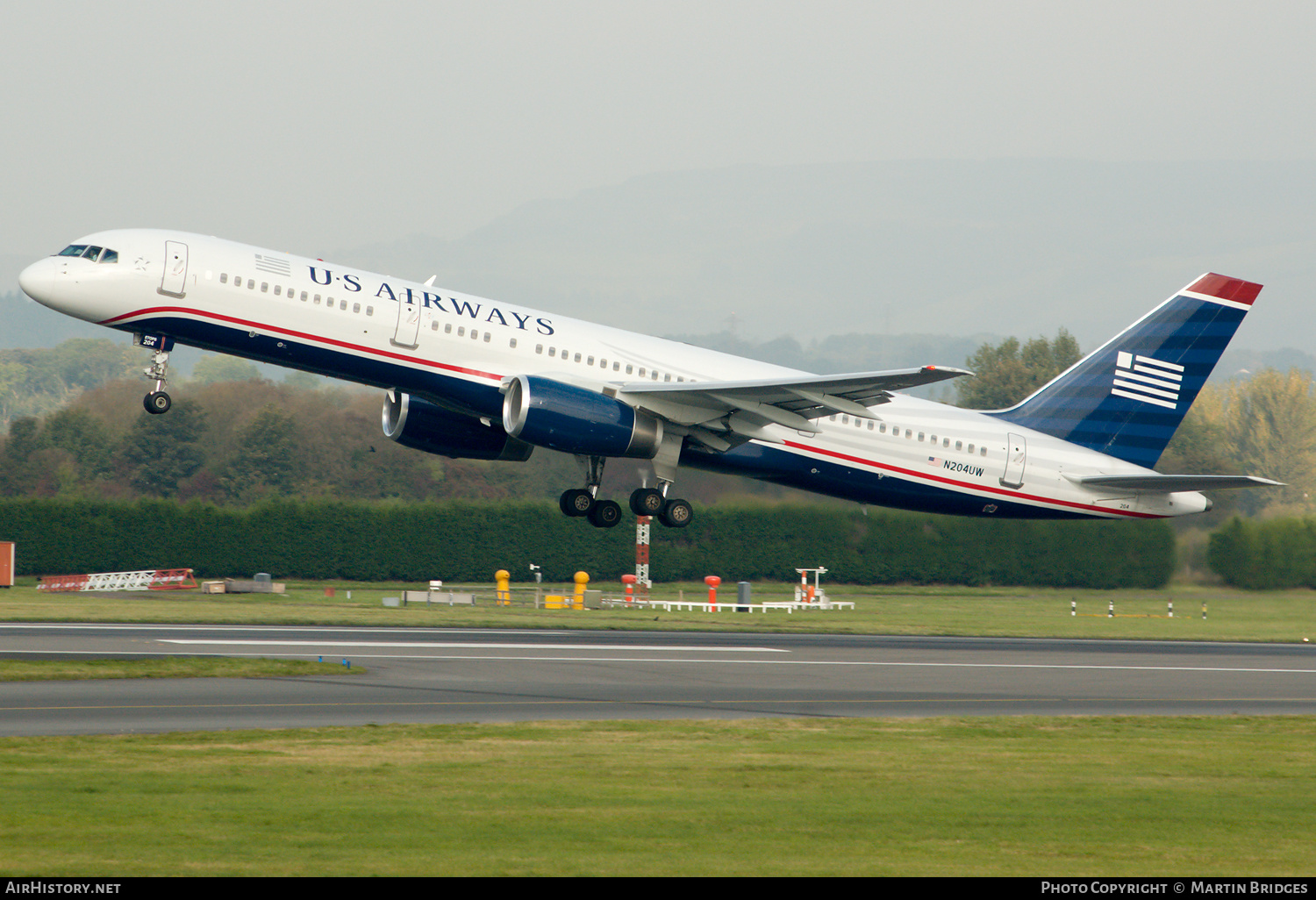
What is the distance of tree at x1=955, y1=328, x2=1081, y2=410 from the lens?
110 m

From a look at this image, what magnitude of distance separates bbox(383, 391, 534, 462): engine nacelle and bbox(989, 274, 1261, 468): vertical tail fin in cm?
1535

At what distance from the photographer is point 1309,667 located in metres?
35.4

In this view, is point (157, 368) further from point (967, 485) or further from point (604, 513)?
point (967, 485)

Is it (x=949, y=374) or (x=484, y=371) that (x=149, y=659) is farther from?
(x=949, y=374)

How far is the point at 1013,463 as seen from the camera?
3891 centimetres

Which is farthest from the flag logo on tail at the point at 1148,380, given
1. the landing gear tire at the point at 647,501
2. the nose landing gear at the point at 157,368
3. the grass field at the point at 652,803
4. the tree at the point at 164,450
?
the tree at the point at 164,450

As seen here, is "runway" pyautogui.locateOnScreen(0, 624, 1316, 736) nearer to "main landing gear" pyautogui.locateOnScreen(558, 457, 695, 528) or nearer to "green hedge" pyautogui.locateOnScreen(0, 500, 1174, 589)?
"main landing gear" pyautogui.locateOnScreen(558, 457, 695, 528)

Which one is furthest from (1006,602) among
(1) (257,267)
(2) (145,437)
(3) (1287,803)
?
(2) (145,437)

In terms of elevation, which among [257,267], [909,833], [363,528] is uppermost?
[257,267]

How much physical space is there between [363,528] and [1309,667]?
4192cm

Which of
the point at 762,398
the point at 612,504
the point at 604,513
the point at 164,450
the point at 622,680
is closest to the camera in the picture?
the point at 622,680

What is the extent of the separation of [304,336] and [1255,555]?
37059 mm

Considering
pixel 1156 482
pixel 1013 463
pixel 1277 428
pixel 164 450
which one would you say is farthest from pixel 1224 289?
pixel 1277 428

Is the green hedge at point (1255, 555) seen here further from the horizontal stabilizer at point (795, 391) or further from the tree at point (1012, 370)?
the tree at point (1012, 370)
